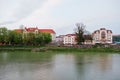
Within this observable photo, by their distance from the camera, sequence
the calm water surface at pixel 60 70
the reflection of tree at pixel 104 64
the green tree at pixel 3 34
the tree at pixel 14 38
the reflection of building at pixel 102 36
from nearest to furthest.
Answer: the calm water surface at pixel 60 70 < the reflection of tree at pixel 104 64 < the green tree at pixel 3 34 < the tree at pixel 14 38 < the reflection of building at pixel 102 36

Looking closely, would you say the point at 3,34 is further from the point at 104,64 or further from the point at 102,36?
the point at 104,64

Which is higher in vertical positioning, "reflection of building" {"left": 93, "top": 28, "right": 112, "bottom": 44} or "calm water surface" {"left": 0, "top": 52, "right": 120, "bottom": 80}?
"reflection of building" {"left": 93, "top": 28, "right": 112, "bottom": 44}

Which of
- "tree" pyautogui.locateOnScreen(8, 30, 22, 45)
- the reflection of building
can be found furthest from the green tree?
the reflection of building

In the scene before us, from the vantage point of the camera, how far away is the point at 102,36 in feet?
280

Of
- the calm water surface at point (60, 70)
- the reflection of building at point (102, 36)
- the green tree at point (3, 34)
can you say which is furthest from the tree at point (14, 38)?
the calm water surface at point (60, 70)

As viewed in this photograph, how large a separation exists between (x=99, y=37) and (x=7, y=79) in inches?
2781

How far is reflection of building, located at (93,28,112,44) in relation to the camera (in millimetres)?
85312

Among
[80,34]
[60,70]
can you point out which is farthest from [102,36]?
[60,70]

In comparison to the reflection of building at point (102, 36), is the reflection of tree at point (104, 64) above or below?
below

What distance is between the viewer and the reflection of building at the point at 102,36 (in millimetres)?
85312

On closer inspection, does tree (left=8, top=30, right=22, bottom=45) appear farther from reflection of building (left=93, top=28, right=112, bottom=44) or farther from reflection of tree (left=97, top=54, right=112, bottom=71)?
reflection of tree (left=97, top=54, right=112, bottom=71)

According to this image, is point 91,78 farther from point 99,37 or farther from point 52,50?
point 99,37

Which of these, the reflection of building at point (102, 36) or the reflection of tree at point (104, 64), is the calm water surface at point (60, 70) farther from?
the reflection of building at point (102, 36)

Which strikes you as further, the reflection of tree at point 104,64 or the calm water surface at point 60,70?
the reflection of tree at point 104,64
